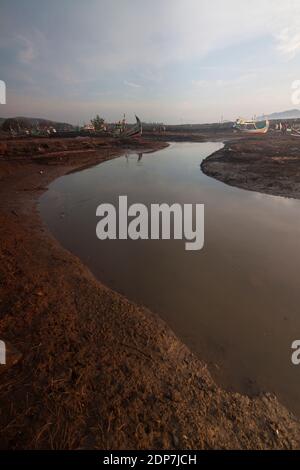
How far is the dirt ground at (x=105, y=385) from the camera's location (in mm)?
2615

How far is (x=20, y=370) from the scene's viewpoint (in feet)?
→ 10.9

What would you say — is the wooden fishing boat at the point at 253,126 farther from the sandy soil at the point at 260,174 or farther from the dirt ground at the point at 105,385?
the dirt ground at the point at 105,385

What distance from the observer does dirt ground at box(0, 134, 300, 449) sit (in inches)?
103

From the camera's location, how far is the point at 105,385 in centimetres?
316

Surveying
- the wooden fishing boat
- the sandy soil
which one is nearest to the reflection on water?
the sandy soil

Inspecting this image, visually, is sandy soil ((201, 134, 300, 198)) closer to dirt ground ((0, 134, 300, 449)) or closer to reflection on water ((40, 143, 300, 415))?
reflection on water ((40, 143, 300, 415))

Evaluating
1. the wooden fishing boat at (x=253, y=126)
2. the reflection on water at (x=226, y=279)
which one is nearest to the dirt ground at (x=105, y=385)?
the reflection on water at (x=226, y=279)

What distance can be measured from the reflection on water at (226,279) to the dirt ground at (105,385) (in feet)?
1.52

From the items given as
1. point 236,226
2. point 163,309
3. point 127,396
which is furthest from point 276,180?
point 127,396

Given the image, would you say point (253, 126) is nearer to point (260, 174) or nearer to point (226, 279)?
point (260, 174)

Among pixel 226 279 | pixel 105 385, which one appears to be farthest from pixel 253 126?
pixel 105 385

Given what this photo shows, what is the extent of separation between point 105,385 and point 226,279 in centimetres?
414

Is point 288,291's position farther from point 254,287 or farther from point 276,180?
point 276,180
